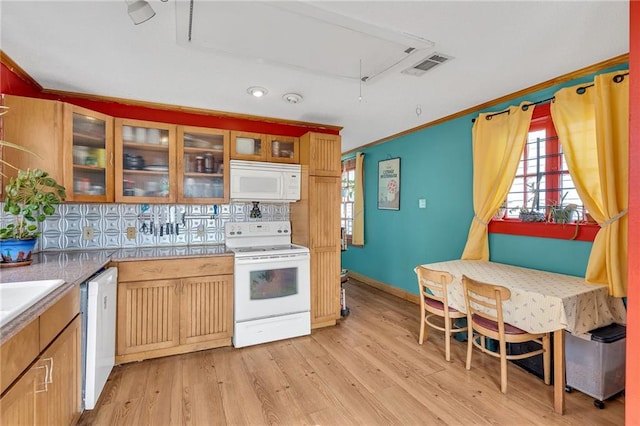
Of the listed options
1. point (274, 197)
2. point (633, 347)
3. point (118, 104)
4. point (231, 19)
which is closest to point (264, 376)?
point (274, 197)

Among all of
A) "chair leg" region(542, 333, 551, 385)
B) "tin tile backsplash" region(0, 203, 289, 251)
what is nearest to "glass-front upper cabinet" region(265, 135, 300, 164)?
"tin tile backsplash" region(0, 203, 289, 251)

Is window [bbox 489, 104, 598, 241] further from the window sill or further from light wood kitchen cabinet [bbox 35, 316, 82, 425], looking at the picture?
light wood kitchen cabinet [bbox 35, 316, 82, 425]

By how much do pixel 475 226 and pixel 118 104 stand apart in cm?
377

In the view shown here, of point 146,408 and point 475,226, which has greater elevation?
point 475,226

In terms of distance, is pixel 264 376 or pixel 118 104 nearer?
pixel 264 376

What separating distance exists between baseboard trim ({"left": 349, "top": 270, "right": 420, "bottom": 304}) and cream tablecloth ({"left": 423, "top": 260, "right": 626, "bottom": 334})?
1.66m

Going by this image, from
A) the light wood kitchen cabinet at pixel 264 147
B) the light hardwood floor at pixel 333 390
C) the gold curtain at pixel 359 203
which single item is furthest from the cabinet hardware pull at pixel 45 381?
the gold curtain at pixel 359 203

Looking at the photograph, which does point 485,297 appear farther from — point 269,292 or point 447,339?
point 269,292

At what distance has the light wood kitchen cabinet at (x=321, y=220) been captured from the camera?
11.0ft

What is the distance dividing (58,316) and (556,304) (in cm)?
277

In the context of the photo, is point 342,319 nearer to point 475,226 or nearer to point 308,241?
point 308,241

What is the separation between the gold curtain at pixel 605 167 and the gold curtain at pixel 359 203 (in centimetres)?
315

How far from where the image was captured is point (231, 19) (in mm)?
1636

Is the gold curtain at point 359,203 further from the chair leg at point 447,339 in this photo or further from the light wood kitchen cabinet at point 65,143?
the light wood kitchen cabinet at point 65,143
